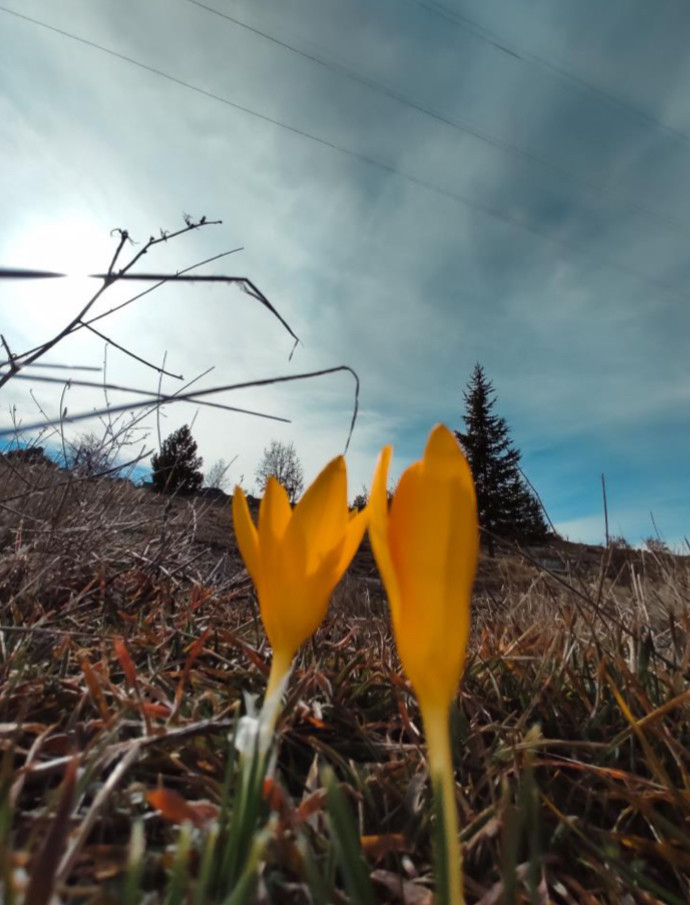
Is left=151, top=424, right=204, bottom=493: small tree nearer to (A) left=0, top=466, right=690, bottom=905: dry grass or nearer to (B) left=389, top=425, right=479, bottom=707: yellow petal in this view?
(A) left=0, top=466, right=690, bottom=905: dry grass

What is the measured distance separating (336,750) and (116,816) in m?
0.25

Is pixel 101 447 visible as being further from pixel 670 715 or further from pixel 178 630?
pixel 670 715

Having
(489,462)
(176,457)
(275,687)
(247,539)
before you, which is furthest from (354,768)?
(489,462)

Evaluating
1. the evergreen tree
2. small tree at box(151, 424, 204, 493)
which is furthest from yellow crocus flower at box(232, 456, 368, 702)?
the evergreen tree

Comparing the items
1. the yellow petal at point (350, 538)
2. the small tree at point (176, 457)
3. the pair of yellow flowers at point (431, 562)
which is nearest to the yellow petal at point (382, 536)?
the pair of yellow flowers at point (431, 562)

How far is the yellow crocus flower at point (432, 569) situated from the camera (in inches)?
15.3

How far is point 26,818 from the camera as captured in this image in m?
0.40

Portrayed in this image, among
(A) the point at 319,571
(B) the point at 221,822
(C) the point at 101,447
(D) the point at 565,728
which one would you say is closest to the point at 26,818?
(B) the point at 221,822

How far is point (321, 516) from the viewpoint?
52cm

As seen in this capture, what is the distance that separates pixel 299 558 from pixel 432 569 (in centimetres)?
16

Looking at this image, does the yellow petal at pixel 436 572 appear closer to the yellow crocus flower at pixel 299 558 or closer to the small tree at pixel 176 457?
the yellow crocus flower at pixel 299 558

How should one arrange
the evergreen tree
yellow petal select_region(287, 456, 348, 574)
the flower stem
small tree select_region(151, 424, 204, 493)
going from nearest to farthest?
the flower stem, yellow petal select_region(287, 456, 348, 574), small tree select_region(151, 424, 204, 493), the evergreen tree

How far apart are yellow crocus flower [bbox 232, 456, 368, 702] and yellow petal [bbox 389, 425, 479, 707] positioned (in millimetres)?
107

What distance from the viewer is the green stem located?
0.97 feet
